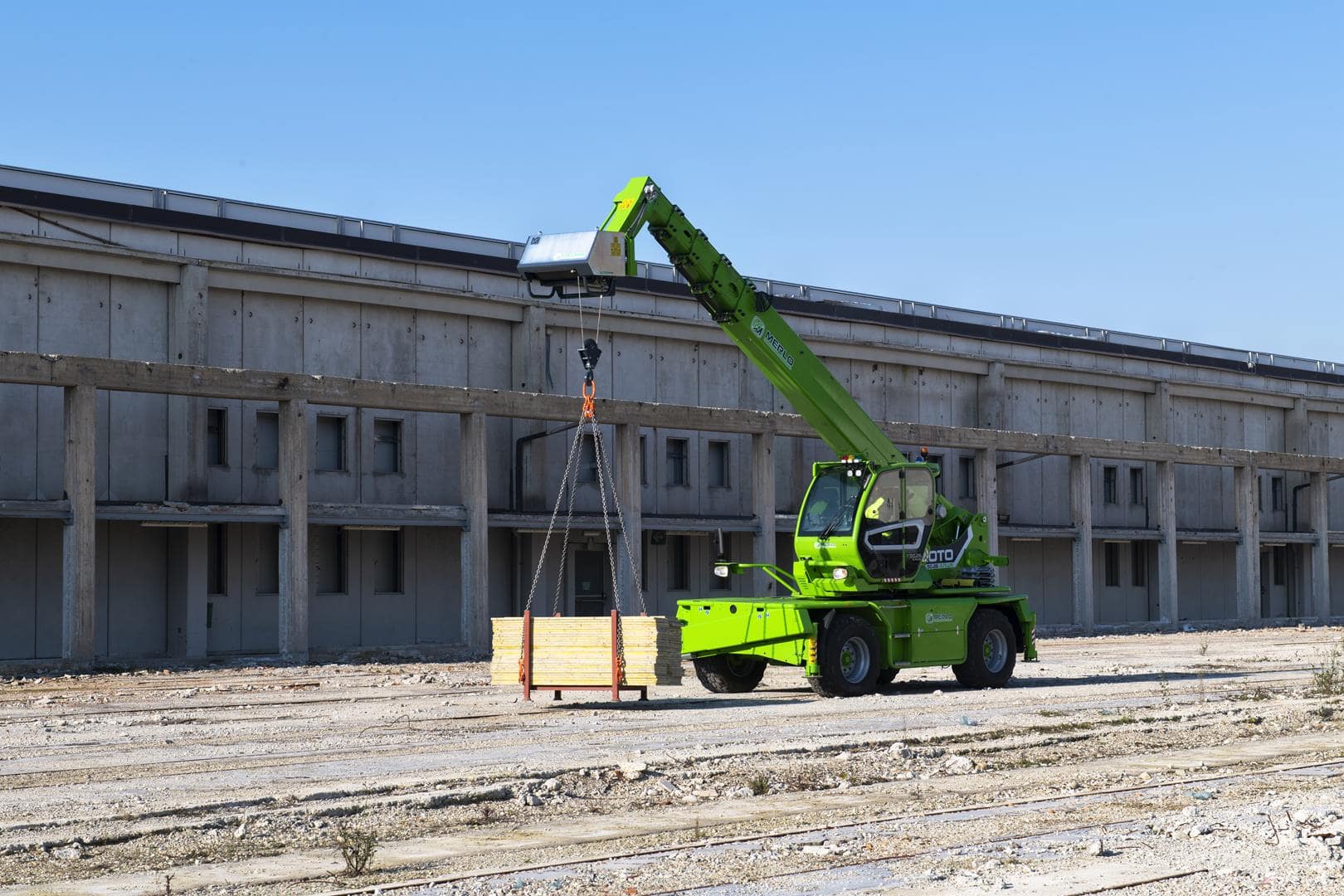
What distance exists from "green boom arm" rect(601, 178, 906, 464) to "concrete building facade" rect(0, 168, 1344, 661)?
8.93 metres

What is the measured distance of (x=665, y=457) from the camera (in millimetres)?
38812

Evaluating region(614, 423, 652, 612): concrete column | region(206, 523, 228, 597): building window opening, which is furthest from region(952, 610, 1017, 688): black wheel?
region(206, 523, 228, 597): building window opening

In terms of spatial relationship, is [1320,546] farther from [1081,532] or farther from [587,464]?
[587,464]

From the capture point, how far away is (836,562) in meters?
21.4

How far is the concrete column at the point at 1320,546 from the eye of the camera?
52.4 meters

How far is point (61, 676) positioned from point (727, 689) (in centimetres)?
1113

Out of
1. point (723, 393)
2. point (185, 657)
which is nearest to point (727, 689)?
point (185, 657)

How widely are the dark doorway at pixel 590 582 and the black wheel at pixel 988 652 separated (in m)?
15.4

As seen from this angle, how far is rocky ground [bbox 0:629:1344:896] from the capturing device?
9.05 metres

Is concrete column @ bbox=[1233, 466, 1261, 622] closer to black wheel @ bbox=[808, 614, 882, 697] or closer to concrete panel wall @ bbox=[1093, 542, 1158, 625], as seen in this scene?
concrete panel wall @ bbox=[1093, 542, 1158, 625]

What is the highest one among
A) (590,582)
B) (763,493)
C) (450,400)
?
(450,400)

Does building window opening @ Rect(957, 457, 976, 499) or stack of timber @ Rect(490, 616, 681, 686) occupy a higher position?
building window opening @ Rect(957, 457, 976, 499)

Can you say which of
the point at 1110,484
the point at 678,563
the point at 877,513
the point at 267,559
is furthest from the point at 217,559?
the point at 1110,484

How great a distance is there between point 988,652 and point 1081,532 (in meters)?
22.9
